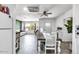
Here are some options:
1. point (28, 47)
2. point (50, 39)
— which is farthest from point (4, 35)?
point (28, 47)

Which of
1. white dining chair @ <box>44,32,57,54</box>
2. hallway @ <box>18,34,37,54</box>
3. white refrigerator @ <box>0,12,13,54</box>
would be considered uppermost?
white refrigerator @ <box>0,12,13,54</box>

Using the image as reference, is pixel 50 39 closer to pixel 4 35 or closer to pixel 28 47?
pixel 28 47

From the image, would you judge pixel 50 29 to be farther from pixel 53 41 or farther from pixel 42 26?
pixel 53 41

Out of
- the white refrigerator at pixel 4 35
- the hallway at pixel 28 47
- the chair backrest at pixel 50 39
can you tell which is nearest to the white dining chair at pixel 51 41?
the chair backrest at pixel 50 39

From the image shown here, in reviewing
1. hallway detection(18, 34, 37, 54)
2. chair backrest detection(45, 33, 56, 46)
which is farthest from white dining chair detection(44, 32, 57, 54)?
hallway detection(18, 34, 37, 54)

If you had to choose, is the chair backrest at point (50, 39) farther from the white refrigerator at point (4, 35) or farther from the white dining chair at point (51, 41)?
the white refrigerator at point (4, 35)

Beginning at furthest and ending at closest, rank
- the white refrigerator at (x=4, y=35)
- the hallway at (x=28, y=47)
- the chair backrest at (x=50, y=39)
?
1. the hallway at (x=28, y=47)
2. the chair backrest at (x=50, y=39)
3. the white refrigerator at (x=4, y=35)

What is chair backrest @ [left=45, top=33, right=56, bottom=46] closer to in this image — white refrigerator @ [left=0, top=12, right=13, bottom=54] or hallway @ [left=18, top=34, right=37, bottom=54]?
hallway @ [left=18, top=34, right=37, bottom=54]

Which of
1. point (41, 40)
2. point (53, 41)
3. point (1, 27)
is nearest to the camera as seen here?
point (1, 27)

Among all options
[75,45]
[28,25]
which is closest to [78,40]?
[75,45]

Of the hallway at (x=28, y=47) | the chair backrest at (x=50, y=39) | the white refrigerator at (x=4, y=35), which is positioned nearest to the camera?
the white refrigerator at (x=4, y=35)
